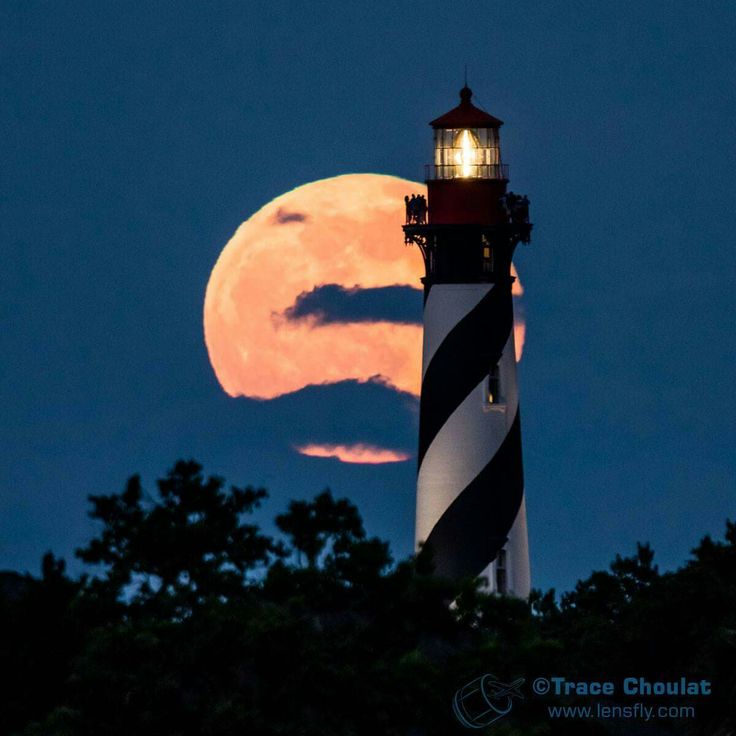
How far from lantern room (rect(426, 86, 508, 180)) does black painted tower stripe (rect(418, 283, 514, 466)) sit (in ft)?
9.35

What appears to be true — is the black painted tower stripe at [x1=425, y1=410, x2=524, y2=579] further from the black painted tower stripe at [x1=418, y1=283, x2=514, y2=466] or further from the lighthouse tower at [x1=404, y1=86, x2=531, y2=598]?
the black painted tower stripe at [x1=418, y1=283, x2=514, y2=466]

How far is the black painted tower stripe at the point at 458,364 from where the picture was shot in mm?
63250

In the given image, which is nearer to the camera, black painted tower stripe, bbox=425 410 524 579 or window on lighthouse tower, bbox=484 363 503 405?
black painted tower stripe, bbox=425 410 524 579

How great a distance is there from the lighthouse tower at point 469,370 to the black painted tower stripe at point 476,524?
0.02 meters


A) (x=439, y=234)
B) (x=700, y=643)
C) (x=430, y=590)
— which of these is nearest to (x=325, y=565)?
(x=430, y=590)

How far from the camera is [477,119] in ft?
214

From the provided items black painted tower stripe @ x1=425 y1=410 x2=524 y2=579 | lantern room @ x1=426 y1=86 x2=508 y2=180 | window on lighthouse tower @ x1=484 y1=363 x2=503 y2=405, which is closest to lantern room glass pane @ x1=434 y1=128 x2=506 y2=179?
lantern room @ x1=426 y1=86 x2=508 y2=180

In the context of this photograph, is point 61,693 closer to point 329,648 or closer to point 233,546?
point 329,648

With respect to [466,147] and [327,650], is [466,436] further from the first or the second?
[327,650]

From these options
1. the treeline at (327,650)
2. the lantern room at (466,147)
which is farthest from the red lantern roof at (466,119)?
the treeline at (327,650)

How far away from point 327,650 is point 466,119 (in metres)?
19.8

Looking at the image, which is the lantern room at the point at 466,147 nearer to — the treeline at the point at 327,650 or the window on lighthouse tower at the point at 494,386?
the window on lighthouse tower at the point at 494,386

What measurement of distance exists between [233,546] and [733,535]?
9827 millimetres

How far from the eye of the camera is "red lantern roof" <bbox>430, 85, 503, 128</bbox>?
213 ft
